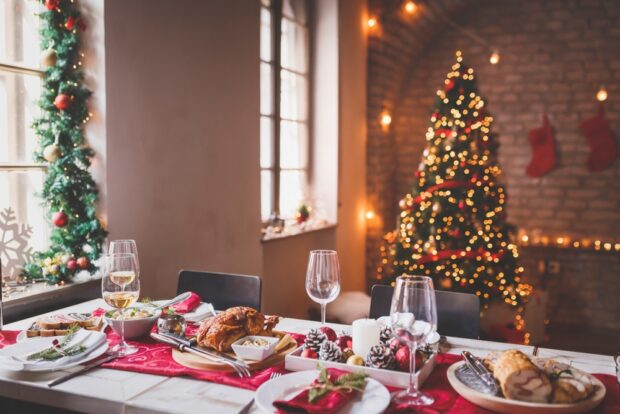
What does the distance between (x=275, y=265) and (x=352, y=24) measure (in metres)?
2.08

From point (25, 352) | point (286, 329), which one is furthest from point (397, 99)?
point (25, 352)

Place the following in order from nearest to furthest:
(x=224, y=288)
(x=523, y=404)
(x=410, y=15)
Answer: (x=523, y=404) < (x=224, y=288) < (x=410, y=15)

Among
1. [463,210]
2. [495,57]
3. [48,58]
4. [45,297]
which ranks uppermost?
[495,57]

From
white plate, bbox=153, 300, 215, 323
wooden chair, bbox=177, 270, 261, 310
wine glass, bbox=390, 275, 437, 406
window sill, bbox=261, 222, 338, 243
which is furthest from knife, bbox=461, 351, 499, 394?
window sill, bbox=261, 222, 338, 243

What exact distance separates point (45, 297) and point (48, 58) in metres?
0.95

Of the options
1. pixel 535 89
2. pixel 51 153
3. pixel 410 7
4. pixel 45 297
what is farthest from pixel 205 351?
pixel 535 89

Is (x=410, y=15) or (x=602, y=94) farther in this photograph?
(x=410, y=15)

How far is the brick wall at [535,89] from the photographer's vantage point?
4766mm

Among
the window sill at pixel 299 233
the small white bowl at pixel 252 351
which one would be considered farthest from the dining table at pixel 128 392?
the window sill at pixel 299 233

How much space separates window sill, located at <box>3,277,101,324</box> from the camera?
2170 mm

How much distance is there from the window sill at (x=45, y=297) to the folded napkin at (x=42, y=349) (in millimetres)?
718

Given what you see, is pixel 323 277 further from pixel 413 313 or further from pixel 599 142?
pixel 599 142

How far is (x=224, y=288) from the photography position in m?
2.19

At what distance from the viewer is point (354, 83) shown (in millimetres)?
4773
